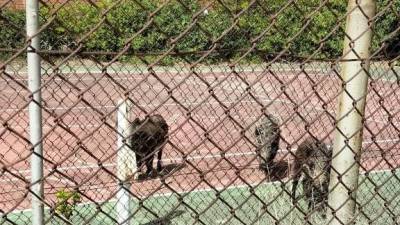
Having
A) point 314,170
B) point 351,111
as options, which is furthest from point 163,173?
point 351,111

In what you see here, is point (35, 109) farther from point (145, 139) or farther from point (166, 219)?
point (166, 219)

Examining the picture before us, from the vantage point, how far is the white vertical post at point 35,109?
221 cm

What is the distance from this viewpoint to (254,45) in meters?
2.55

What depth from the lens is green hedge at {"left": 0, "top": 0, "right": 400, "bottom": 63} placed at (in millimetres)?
2445

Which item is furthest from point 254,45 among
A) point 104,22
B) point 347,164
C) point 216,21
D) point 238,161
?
point 238,161

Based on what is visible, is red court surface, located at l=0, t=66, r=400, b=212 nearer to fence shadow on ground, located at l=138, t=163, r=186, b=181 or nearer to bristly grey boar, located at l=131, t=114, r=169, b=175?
fence shadow on ground, located at l=138, t=163, r=186, b=181

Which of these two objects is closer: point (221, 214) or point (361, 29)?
point (361, 29)

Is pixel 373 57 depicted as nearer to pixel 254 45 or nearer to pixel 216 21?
pixel 254 45

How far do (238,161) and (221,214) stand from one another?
1581 mm

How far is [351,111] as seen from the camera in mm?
3102

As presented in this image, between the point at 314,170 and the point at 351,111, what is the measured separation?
2.39m

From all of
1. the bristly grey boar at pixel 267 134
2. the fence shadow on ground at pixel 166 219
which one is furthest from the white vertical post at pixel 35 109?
the fence shadow on ground at pixel 166 219

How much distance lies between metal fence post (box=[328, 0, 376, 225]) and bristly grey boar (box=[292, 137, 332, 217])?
105 millimetres

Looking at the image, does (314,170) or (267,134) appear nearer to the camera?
(267,134)
